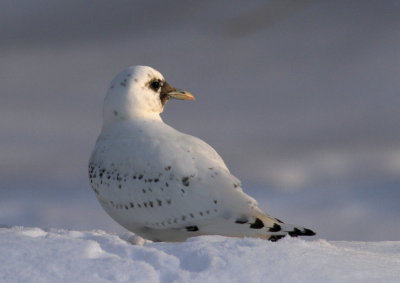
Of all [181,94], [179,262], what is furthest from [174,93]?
[179,262]

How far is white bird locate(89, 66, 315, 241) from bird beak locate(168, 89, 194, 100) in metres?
0.85

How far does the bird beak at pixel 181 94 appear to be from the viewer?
9523mm

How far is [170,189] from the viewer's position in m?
7.84

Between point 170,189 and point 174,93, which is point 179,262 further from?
point 174,93

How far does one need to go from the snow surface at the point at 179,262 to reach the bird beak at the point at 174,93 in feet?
11.1

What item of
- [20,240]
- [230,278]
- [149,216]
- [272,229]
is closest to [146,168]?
[149,216]

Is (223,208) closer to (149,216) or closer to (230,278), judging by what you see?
(149,216)

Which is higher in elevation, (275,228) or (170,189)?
(170,189)

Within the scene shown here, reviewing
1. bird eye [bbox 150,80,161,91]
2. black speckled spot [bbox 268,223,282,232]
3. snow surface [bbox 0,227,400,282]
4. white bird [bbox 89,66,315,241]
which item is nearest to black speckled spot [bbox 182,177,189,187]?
white bird [bbox 89,66,315,241]

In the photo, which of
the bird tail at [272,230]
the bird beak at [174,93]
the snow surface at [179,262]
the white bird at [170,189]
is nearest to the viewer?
the snow surface at [179,262]

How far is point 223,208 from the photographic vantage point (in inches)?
305

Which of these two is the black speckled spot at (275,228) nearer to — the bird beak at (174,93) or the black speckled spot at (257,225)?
the black speckled spot at (257,225)

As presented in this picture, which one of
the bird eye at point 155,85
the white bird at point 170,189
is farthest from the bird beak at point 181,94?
the white bird at point 170,189

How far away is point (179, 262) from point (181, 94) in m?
4.17
